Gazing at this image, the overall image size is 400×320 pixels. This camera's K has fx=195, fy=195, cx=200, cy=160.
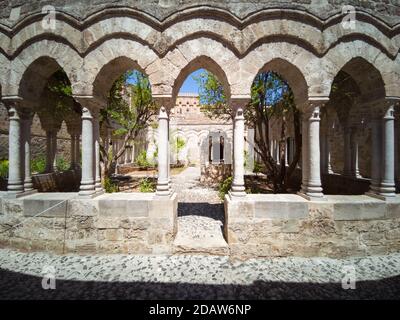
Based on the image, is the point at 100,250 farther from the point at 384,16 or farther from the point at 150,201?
the point at 384,16

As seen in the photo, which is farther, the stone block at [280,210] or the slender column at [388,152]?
the slender column at [388,152]

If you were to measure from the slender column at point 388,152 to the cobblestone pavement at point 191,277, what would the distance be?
3.78 feet

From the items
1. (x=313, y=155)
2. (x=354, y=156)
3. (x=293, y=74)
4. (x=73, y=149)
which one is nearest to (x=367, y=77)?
(x=293, y=74)

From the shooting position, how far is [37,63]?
3703mm

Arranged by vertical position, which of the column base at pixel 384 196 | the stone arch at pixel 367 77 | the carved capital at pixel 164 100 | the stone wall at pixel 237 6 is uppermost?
the stone wall at pixel 237 6

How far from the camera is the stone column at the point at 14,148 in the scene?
3676 mm

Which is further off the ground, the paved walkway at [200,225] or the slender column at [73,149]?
the slender column at [73,149]

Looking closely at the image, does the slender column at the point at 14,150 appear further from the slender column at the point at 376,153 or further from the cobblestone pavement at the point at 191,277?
the slender column at the point at 376,153

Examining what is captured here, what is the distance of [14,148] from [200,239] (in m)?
3.94

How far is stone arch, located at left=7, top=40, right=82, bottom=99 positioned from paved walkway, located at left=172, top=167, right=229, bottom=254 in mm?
3526

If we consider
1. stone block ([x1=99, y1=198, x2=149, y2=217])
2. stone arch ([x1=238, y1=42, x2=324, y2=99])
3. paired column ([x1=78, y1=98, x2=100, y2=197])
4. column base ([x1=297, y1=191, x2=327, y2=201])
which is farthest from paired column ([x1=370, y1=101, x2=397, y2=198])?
paired column ([x1=78, y1=98, x2=100, y2=197])

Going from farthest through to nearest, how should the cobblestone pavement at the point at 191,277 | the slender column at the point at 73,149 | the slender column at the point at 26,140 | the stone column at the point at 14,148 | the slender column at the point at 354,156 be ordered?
1. the slender column at the point at 73,149
2. the slender column at the point at 354,156
3. the slender column at the point at 26,140
4. the stone column at the point at 14,148
5. the cobblestone pavement at the point at 191,277

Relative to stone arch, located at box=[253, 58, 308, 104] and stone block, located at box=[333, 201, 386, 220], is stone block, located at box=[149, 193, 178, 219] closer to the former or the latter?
stone block, located at box=[333, 201, 386, 220]
